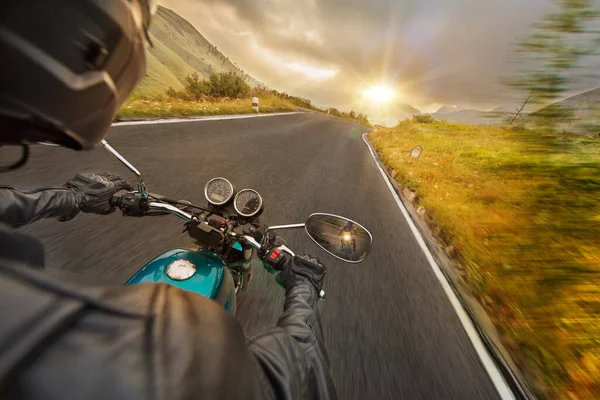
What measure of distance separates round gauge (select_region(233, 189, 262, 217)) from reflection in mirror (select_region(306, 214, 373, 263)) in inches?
13.6

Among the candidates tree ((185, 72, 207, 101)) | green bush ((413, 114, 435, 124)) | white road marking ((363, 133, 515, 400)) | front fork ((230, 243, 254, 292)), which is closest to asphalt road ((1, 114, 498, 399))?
white road marking ((363, 133, 515, 400))

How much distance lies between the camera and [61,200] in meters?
1.33

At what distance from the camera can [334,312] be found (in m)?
2.16

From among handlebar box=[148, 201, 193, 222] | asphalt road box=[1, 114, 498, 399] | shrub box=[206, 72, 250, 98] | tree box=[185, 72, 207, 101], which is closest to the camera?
handlebar box=[148, 201, 193, 222]

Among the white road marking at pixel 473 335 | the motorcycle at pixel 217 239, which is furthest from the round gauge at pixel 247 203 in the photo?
the white road marking at pixel 473 335

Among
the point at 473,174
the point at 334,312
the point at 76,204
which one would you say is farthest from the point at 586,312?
the point at 473,174

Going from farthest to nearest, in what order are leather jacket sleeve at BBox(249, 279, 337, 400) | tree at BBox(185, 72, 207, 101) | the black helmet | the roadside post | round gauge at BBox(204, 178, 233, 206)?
tree at BBox(185, 72, 207, 101) → the roadside post → round gauge at BBox(204, 178, 233, 206) → leather jacket sleeve at BBox(249, 279, 337, 400) → the black helmet

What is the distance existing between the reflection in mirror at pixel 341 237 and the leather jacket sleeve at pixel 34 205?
139cm

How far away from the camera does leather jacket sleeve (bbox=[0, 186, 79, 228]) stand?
1130mm

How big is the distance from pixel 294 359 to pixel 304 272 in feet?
1.72

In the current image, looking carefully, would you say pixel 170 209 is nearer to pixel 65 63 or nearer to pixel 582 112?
pixel 65 63

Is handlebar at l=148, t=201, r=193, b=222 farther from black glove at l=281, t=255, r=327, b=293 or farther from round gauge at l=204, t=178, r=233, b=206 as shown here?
black glove at l=281, t=255, r=327, b=293

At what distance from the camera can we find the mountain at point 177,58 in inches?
1997

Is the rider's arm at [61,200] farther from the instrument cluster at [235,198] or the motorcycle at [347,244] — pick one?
the motorcycle at [347,244]
